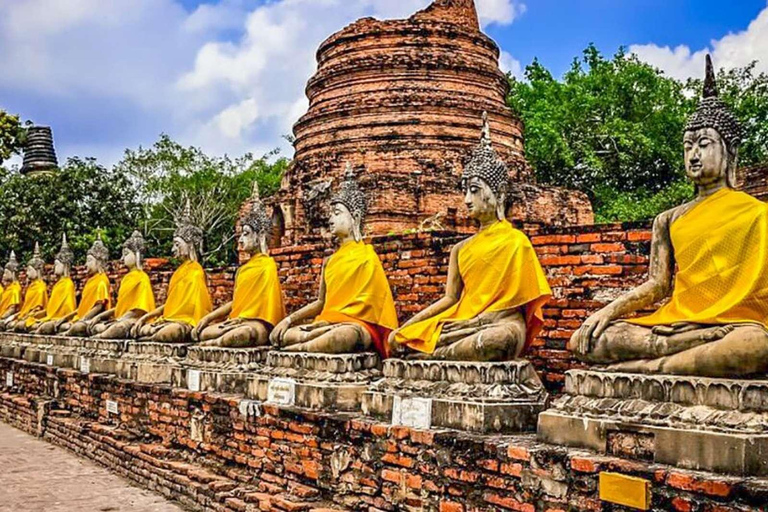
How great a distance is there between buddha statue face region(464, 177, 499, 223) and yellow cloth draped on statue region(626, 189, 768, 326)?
4.77 feet

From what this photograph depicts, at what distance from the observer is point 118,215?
2248 centimetres

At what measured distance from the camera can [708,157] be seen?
4141mm

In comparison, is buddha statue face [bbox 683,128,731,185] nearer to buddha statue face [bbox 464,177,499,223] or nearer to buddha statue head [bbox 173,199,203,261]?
buddha statue face [bbox 464,177,499,223]

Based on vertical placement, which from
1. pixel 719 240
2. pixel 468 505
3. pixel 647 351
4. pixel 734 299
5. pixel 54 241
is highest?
pixel 54 241

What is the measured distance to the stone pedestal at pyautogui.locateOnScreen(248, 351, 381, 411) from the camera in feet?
19.8

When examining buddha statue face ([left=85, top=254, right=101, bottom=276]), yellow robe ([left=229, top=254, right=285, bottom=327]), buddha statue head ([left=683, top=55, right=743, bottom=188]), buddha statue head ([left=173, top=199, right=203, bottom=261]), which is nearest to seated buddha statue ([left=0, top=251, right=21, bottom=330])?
buddha statue face ([left=85, top=254, right=101, bottom=276])

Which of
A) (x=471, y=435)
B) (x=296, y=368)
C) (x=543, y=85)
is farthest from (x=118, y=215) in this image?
(x=471, y=435)

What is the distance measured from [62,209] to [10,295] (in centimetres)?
653

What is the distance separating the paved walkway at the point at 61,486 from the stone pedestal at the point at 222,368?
1.03 metres

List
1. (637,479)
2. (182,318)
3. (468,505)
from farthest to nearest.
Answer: (182,318), (468,505), (637,479)

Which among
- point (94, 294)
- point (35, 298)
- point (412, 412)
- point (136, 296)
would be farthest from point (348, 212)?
point (35, 298)

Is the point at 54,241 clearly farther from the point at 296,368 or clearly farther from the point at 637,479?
the point at 637,479

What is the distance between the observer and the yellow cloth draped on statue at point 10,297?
15438 millimetres

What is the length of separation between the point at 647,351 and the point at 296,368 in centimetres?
306
